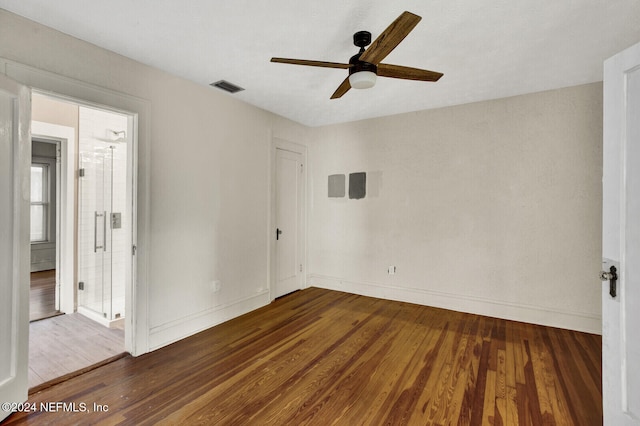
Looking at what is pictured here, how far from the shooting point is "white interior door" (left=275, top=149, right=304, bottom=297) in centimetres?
446

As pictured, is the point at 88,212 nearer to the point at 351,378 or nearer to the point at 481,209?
the point at 351,378

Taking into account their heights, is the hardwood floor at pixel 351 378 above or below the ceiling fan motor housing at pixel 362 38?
below

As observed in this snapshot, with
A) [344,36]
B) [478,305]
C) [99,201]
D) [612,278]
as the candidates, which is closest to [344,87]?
[344,36]

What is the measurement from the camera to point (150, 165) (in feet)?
9.24

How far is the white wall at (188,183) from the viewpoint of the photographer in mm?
2375

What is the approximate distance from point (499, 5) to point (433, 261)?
9.60ft

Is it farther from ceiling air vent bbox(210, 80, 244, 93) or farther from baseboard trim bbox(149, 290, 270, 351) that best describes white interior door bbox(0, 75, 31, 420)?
ceiling air vent bbox(210, 80, 244, 93)

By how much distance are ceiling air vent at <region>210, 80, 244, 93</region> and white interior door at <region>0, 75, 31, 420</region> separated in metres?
1.57

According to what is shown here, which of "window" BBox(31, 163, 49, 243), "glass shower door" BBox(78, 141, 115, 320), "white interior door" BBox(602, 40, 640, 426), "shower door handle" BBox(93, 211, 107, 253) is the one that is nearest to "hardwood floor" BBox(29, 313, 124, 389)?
"glass shower door" BBox(78, 141, 115, 320)

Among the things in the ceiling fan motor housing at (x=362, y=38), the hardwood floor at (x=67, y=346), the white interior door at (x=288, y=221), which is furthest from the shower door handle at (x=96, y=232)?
the ceiling fan motor housing at (x=362, y=38)

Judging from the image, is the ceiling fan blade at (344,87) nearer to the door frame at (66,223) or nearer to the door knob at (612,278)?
the door knob at (612,278)

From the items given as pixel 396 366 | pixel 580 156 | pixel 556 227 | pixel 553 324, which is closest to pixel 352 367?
pixel 396 366

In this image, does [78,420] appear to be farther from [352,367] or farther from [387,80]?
[387,80]

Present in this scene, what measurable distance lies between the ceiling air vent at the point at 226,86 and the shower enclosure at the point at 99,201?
4.36 feet
